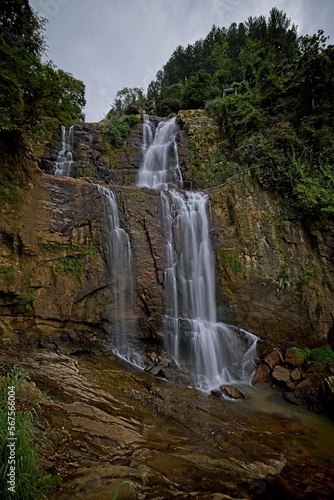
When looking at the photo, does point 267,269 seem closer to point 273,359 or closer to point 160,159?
point 273,359

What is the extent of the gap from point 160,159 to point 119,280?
10110 millimetres

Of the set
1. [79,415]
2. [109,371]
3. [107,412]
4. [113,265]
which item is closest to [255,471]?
[107,412]

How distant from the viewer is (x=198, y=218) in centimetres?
1145

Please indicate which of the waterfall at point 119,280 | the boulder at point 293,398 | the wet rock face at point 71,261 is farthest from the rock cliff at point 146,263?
the boulder at point 293,398

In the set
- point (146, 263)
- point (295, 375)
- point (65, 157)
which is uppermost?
point (65, 157)

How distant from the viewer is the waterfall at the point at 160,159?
1641 cm

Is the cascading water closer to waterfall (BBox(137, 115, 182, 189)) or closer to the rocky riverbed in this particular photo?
the rocky riverbed

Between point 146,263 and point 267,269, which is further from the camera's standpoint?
point 267,269

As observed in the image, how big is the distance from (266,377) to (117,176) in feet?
42.1

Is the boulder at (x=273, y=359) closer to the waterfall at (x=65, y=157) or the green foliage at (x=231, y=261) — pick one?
the green foliage at (x=231, y=261)

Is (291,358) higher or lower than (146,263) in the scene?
lower

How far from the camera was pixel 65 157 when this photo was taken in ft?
51.9

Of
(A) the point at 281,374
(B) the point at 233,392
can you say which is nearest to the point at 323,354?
(A) the point at 281,374

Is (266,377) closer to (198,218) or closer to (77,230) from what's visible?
(198,218)
